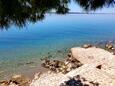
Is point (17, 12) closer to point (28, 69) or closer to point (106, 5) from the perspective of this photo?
point (106, 5)

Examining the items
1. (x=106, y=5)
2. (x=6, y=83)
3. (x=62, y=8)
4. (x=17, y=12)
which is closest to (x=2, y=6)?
(x=17, y=12)

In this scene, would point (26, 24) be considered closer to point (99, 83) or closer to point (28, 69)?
point (99, 83)

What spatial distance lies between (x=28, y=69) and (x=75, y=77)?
10.0 meters

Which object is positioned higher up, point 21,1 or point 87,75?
point 21,1

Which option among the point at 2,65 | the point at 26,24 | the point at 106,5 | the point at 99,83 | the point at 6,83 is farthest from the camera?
the point at 2,65

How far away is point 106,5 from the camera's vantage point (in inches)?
241

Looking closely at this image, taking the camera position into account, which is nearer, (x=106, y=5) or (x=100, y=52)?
(x=106, y=5)

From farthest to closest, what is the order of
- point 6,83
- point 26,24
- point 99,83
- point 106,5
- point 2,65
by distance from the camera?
point 2,65 → point 6,83 → point 99,83 → point 106,5 → point 26,24

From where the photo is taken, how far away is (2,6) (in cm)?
532

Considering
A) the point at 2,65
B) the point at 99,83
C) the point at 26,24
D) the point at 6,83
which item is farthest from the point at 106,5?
the point at 2,65

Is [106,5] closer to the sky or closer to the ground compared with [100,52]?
closer to the sky

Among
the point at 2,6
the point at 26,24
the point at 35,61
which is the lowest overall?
the point at 35,61

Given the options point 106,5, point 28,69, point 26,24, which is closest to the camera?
point 26,24

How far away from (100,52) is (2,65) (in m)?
7.48
